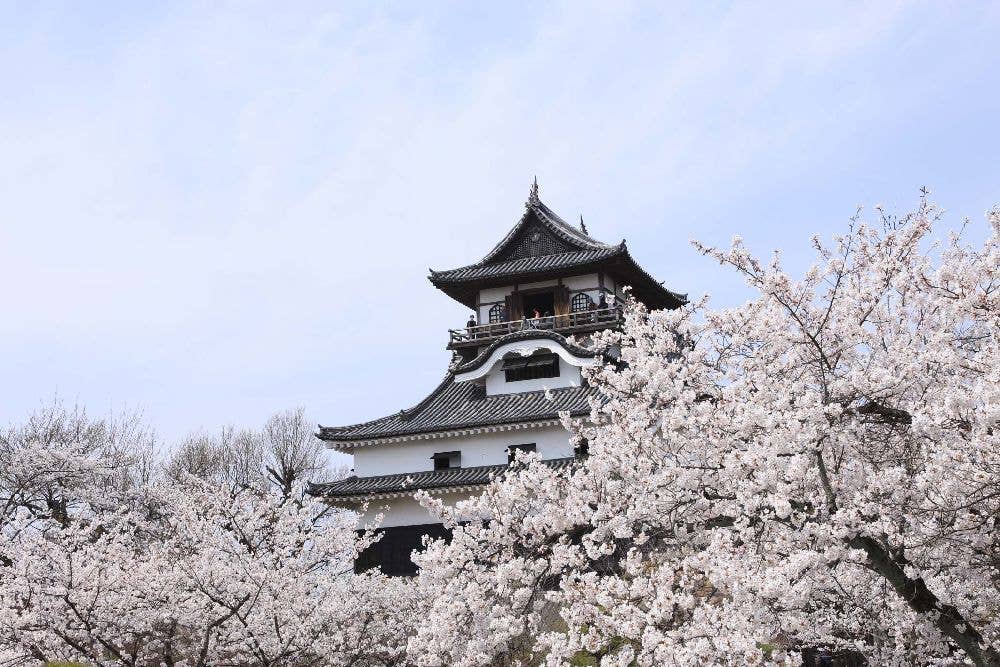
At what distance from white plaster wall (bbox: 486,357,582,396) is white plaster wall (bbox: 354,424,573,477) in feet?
7.95

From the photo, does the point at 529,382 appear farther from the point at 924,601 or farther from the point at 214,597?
the point at 924,601

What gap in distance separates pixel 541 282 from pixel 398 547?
13.8m

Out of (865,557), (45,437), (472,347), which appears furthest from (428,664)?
(45,437)

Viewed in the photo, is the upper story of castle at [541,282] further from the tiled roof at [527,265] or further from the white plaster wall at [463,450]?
the white plaster wall at [463,450]

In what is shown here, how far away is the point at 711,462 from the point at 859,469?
1.44 metres

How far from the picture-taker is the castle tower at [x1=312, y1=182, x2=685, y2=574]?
95.0 feet

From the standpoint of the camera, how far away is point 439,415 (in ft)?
103

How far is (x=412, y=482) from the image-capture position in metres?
28.2

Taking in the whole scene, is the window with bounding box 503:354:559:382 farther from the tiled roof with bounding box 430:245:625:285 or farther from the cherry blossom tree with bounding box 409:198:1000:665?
the cherry blossom tree with bounding box 409:198:1000:665

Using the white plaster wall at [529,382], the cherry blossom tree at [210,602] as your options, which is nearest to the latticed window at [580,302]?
the white plaster wall at [529,382]

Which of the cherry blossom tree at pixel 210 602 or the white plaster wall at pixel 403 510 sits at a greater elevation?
the white plaster wall at pixel 403 510

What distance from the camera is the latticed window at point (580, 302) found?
36.2 m

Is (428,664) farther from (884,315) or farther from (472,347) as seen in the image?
(472,347)

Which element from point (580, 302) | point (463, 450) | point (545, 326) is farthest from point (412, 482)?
point (580, 302)
